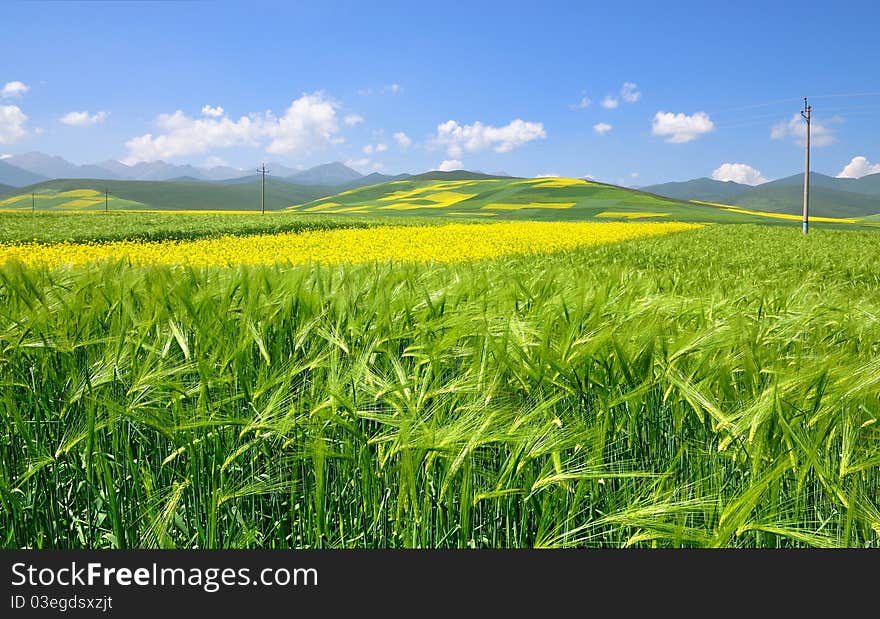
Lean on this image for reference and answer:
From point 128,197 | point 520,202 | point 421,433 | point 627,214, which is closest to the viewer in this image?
point 421,433

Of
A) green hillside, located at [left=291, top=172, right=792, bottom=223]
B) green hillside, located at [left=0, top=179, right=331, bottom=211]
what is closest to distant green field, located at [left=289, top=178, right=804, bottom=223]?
green hillside, located at [left=291, top=172, right=792, bottom=223]

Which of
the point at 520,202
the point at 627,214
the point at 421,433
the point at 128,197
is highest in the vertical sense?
the point at 128,197

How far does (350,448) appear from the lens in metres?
1.55

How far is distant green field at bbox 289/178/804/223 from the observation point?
74938 millimetres

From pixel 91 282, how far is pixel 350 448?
1930 millimetres

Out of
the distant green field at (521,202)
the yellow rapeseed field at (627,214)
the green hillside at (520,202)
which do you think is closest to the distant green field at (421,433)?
the distant green field at (521,202)

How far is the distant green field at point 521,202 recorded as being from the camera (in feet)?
246

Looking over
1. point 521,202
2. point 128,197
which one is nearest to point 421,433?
point 521,202

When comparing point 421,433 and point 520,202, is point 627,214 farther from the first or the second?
point 421,433

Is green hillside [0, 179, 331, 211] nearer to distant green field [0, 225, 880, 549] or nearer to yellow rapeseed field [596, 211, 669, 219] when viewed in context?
yellow rapeseed field [596, 211, 669, 219]

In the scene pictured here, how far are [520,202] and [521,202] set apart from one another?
38 centimetres

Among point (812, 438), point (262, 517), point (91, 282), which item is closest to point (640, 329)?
point (812, 438)

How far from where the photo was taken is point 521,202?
95.9 metres

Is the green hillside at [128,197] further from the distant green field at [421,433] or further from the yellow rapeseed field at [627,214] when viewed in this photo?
the distant green field at [421,433]
